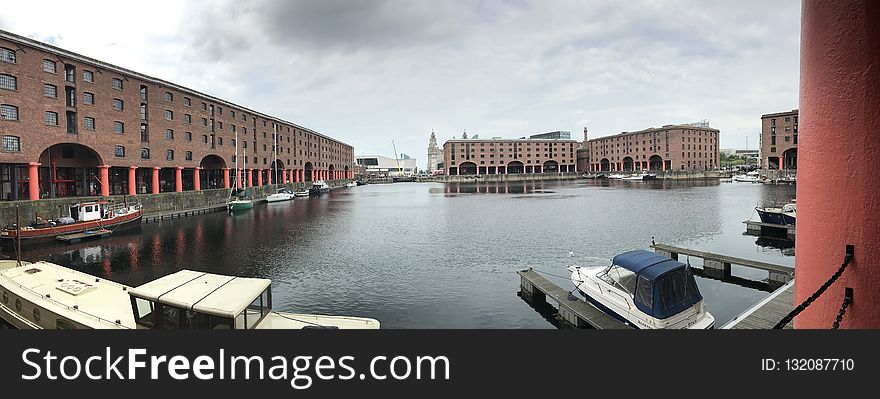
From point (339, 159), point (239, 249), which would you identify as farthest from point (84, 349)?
point (339, 159)

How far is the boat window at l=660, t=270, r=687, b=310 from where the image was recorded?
559 inches

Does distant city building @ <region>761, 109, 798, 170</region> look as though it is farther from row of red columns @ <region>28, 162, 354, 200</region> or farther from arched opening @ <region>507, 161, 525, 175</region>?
A: row of red columns @ <region>28, 162, 354, 200</region>

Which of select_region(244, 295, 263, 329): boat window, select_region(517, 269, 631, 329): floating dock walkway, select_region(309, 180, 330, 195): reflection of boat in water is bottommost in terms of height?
select_region(517, 269, 631, 329): floating dock walkway

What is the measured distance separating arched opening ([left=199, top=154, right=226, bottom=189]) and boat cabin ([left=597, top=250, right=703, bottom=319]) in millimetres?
70701

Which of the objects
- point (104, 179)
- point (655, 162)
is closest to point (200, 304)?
point (104, 179)

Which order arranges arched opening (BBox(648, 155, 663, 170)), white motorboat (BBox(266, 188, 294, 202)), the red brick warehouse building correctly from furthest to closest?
arched opening (BBox(648, 155, 663, 170)) < white motorboat (BBox(266, 188, 294, 202)) < the red brick warehouse building

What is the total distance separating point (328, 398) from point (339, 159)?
153139mm

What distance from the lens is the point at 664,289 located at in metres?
14.3

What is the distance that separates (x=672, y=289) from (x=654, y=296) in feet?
2.35

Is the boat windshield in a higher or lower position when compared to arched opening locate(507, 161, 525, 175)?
lower

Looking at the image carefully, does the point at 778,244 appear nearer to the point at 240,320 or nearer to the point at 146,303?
the point at 240,320

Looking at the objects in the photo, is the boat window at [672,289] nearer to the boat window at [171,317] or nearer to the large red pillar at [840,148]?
the large red pillar at [840,148]

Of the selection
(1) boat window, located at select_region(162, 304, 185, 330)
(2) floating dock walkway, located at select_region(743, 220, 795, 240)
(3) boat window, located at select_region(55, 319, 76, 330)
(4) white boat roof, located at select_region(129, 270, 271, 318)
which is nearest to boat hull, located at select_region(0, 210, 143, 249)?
(3) boat window, located at select_region(55, 319, 76, 330)

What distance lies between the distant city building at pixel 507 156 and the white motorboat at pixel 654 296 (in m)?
158
